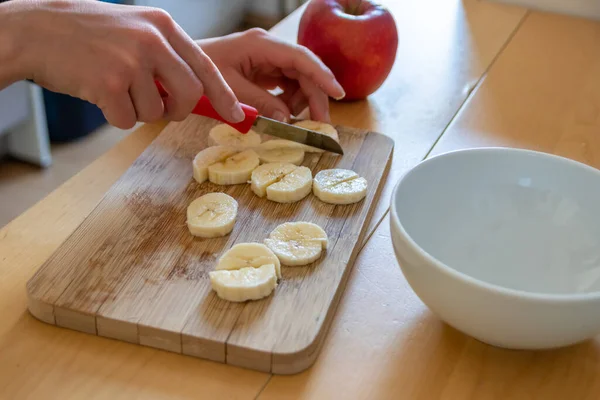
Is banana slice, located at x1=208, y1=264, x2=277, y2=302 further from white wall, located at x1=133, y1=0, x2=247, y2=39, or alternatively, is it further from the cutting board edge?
white wall, located at x1=133, y1=0, x2=247, y2=39

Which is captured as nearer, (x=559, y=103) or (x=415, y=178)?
(x=415, y=178)

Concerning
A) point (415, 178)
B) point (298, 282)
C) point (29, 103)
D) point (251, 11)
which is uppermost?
point (415, 178)

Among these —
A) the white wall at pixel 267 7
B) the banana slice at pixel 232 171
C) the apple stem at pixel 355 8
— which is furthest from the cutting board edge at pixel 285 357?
the white wall at pixel 267 7

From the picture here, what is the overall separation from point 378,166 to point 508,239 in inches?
11.1

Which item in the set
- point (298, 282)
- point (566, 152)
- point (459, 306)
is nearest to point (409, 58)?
point (566, 152)

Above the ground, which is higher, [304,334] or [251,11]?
[304,334]

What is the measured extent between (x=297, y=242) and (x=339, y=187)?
0.16m

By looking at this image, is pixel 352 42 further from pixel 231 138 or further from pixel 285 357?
pixel 285 357

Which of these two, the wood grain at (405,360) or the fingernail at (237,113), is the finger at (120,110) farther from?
the wood grain at (405,360)

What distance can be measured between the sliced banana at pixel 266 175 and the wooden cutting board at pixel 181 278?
0.02 metres

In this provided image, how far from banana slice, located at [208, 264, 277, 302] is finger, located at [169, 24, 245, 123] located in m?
0.29

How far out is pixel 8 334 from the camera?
84cm

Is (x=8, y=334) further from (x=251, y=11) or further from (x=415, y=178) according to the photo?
(x=251, y=11)

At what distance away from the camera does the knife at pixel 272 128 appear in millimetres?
1119
